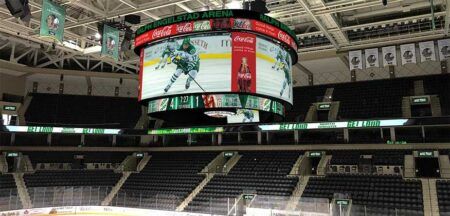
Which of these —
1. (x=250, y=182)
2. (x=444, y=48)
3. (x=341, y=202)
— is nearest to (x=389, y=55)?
(x=444, y=48)

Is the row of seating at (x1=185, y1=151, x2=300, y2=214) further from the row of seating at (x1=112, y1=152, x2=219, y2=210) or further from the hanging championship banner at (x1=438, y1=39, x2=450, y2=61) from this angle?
the hanging championship banner at (x1=438, y1=39, x2=450, y2=61)

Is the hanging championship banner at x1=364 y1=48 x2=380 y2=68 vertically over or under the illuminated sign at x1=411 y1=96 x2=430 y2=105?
over

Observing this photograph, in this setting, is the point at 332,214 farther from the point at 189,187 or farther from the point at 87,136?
the point at 87,136

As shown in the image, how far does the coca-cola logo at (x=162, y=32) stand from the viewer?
761cm

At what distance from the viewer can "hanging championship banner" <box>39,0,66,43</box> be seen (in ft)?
40.0

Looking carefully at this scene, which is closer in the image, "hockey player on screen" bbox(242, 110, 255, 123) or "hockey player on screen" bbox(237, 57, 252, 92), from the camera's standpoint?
"hockey player on screen" bbox(237, 57, 252, 92)

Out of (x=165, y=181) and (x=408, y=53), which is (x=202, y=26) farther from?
(x=165, y=181)

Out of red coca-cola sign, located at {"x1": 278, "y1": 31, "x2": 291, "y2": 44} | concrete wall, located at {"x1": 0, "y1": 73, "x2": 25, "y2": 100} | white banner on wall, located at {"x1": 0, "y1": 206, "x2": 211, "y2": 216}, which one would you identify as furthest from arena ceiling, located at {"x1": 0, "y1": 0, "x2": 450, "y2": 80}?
white banner on wall, located at {"x1": 0, "y1": 206, "x2": 211, "y2": 216}

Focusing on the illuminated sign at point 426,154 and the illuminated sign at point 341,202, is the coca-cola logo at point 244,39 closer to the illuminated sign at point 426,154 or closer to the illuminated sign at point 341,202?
the illuminated sign at point 341,202

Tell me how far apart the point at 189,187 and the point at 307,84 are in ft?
37.4

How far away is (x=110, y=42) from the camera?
1492cm

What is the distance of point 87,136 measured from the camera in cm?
2980

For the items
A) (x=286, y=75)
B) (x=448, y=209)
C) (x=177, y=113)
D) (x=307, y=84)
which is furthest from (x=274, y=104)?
(x=307, y=84)

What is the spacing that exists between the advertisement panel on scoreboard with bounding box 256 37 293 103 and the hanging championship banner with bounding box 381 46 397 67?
12.8 m
